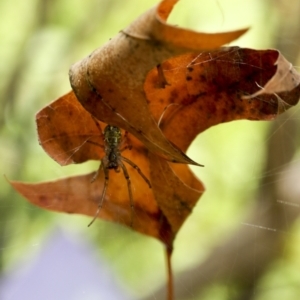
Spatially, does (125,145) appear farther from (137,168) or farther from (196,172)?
(196,172)

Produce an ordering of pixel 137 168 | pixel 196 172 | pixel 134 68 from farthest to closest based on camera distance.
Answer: pixel 196 172 < pixel 137 168 < pixel 134 68

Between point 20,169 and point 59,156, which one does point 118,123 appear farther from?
point 20,169

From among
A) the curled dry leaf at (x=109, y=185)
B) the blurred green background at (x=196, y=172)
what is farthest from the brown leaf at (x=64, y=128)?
the blurred green background at (x=196, y=172)

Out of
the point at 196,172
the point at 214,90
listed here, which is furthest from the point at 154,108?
the point at 196,172

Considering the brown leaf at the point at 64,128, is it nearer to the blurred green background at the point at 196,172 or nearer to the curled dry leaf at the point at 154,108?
the curled dry leaf at the point at 154,108

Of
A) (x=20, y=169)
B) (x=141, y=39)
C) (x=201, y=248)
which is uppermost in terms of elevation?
(x=141, y=39)

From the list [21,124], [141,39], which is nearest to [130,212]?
[141,39]
